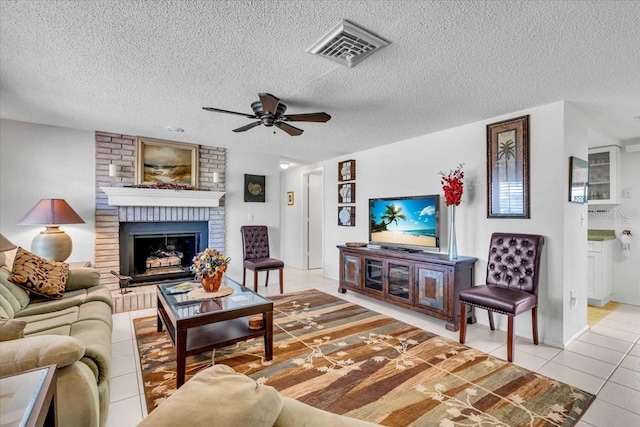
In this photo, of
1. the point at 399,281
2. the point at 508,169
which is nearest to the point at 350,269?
the point at 399,281

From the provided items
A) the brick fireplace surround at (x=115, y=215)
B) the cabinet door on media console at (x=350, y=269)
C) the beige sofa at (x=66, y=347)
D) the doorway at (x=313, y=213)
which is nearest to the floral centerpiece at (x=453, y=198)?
the cabinet door on media console at (x=350, y=269)

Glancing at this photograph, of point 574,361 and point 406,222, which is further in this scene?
point 406,222

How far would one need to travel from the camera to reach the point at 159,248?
14.8ft

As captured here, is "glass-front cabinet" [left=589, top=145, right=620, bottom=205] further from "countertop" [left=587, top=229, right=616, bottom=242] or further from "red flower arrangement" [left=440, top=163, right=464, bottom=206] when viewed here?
"red flower arrangement" [left=440, top=163, right=464, bottom=206]

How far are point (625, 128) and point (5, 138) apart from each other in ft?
23.7

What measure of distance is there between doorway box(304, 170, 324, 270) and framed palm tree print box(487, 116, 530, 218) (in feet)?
12.5

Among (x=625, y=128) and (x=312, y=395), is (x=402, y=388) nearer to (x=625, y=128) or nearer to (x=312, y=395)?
(x=312, y=395)

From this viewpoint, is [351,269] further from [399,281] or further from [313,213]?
[313,213]

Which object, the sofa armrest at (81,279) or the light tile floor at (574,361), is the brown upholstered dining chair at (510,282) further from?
the sofa armrest at (81,279)

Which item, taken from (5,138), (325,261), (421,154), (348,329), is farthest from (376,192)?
(5,138)

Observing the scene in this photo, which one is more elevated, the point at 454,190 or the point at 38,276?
the point at 454,190

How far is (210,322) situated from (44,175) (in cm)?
322

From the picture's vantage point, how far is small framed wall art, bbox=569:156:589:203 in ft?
9.30

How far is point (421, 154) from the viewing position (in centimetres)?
407
